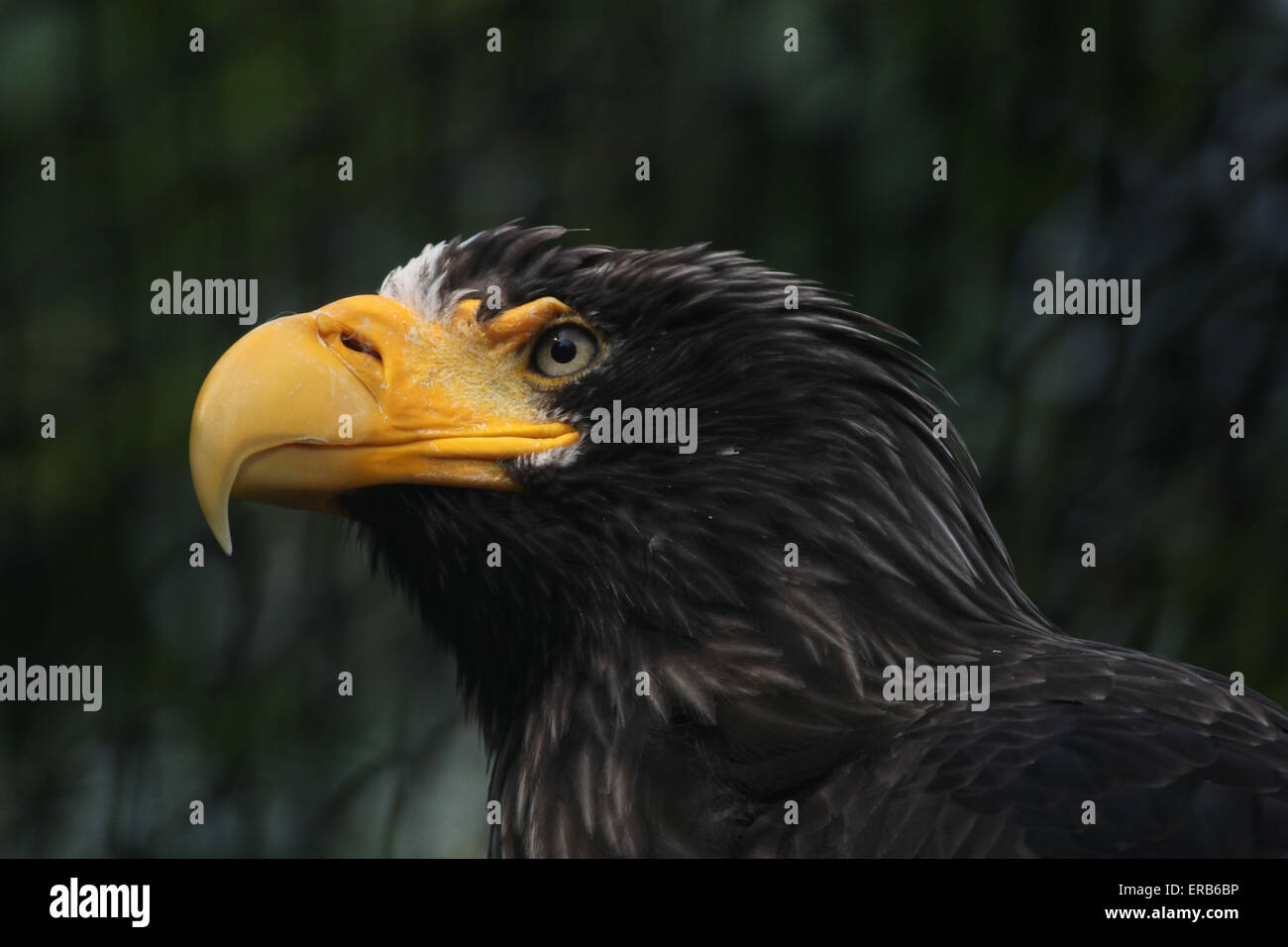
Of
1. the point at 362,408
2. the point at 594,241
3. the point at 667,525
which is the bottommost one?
the point at 667,525

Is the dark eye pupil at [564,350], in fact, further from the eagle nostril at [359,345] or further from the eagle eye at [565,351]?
the eagle nostril at [359,345]

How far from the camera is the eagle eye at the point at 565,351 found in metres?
1.82

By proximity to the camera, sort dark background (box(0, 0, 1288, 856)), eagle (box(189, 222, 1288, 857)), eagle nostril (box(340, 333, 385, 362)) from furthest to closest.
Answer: dark background (box(0, 0, 1288, 856)) → eagle nostril (box(340, 333, 385, 362)) → eagle (box(189, 222, 1288, 857))

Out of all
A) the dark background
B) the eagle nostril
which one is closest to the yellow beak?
the eagle nostril

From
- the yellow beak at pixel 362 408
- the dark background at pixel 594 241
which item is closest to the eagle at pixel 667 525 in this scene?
the yellow beak at pixel 362 408

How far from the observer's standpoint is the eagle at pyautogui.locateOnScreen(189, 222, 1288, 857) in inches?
64.0

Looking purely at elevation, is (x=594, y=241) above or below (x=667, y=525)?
above

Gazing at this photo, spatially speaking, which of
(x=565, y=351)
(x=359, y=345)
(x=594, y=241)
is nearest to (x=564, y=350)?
(x=565, y=351)

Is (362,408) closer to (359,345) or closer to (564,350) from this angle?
(359,345)

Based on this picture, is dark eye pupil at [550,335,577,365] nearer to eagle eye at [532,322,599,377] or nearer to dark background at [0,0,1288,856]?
eagle eye at [532,322,599,377]

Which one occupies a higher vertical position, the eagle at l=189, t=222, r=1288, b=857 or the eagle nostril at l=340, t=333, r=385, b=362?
the eagle nostril at l=340, t=333, r=385, b=362

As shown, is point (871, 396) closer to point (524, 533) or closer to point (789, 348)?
point (789, 348)

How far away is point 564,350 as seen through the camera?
5.99 ft
